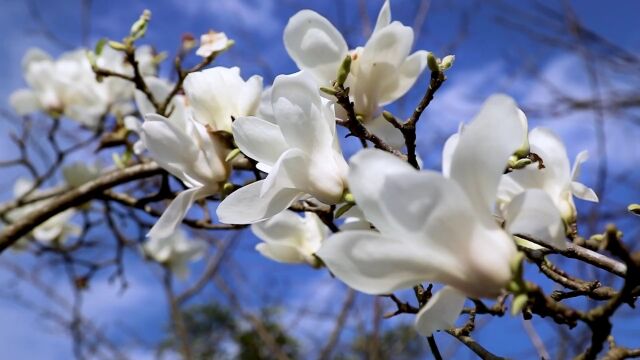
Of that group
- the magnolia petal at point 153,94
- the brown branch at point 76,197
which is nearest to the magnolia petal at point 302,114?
the magnolia petal at point 153,94

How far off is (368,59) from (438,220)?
33 centimetres

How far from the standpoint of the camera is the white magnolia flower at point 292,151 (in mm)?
549

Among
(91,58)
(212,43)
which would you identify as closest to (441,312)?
(212,43)

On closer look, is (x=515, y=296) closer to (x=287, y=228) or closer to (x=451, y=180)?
(x=451, y=180)

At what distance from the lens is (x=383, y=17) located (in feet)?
2.27

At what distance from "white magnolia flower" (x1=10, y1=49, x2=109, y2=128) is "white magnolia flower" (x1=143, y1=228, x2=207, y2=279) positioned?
26.0 inches

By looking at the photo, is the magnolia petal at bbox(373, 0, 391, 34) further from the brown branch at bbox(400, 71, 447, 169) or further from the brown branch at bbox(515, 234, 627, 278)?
the brown branch at bbox(515, 234, 627, 278)

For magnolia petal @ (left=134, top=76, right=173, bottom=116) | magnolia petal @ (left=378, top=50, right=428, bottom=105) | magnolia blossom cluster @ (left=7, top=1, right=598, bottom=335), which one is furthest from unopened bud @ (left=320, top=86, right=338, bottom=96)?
magnolia petal @ (left=134, top=76, right=173, bottom=116)

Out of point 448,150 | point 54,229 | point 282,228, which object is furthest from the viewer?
point 54,229

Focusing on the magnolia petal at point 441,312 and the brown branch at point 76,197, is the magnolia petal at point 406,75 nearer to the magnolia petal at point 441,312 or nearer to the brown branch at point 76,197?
the magnolia petal at point 441,312

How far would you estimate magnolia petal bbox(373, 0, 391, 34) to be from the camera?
69 cm

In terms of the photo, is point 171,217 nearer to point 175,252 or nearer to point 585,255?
point 585,255

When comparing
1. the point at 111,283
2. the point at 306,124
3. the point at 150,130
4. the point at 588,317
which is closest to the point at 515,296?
the point at 588,317

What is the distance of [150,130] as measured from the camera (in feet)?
2.25
